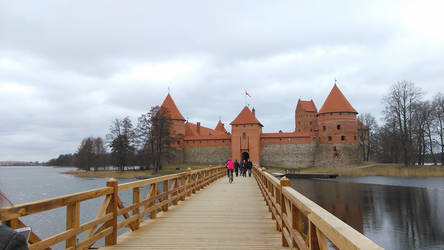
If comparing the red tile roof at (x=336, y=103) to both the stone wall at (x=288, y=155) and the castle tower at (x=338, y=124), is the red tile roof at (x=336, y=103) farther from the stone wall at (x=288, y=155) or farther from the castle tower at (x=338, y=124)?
the stone wall at (x=288, y=155)

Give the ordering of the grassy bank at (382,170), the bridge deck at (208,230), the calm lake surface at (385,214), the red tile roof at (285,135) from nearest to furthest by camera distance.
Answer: the bridge deck at (208,230) → the calm lake surface at (385,214) → the grassy bank at (382,170) → the red tile roof at (285,135)

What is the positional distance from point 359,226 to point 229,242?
34.3 feet

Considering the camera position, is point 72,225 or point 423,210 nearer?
point 72,225

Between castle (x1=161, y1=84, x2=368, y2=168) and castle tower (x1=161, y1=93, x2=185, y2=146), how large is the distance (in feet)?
2.41

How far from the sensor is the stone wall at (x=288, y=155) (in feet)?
131

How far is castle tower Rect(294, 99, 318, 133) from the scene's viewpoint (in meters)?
58.6

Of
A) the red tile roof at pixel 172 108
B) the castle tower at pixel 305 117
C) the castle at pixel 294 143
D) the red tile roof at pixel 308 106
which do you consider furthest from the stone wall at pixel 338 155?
the red tile roof at pixel 308 106

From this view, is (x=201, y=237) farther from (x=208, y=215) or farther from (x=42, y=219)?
(x=42, y=219)

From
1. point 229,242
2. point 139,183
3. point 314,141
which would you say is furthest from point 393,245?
point 314,141

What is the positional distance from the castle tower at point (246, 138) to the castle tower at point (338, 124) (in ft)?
26.5

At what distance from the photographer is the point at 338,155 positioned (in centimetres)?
3962

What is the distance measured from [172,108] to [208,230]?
134 feet

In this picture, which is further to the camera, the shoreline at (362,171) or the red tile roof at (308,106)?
the red tile roof at (308,106)

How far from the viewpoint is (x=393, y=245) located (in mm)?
10766
